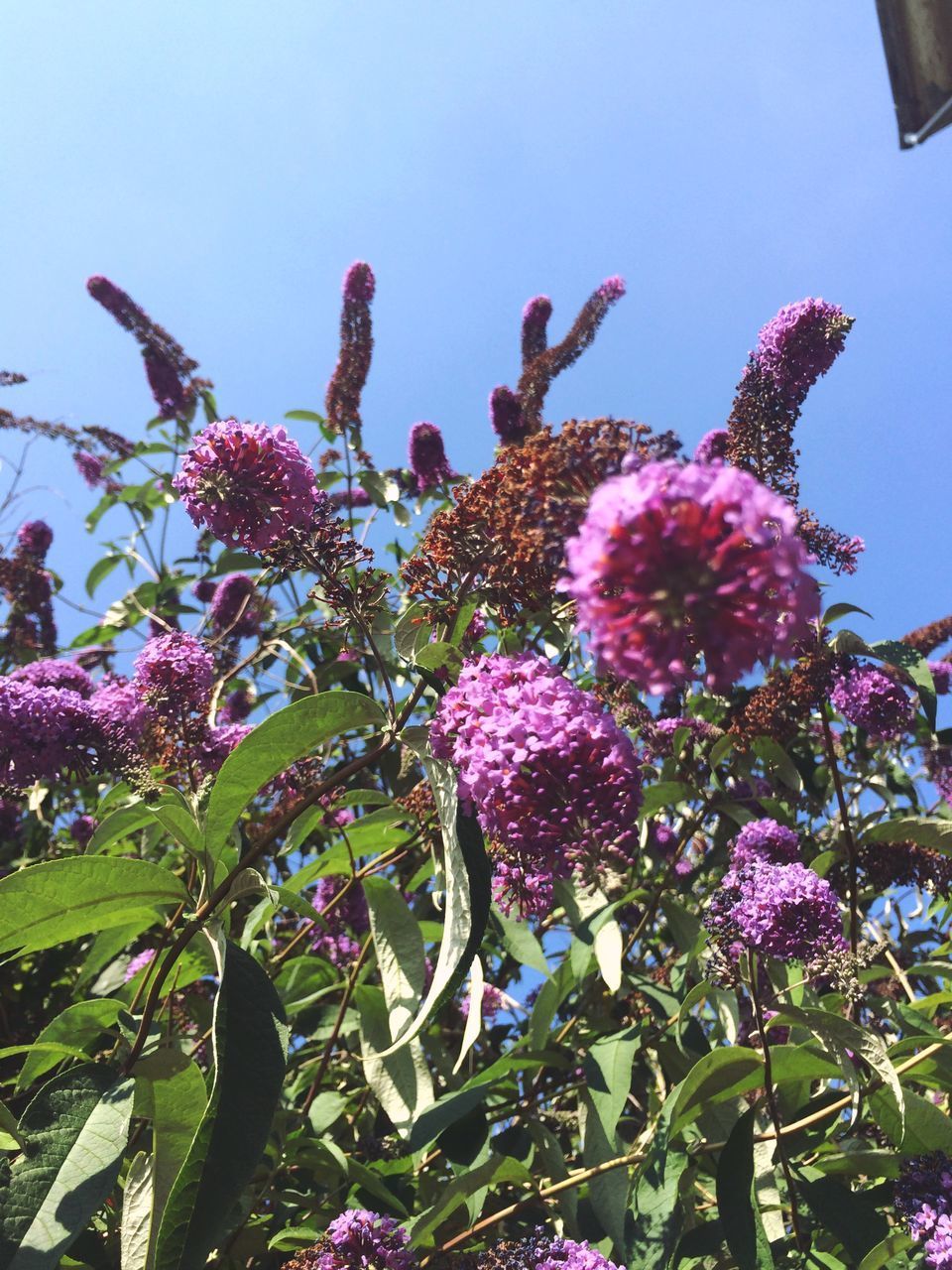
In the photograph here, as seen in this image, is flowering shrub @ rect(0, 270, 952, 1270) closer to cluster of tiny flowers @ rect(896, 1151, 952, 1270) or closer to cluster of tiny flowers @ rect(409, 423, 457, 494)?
cluster of tiny flowers @ rect(896, 1151, 952, 1270)

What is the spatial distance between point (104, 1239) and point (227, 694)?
9.20 ft

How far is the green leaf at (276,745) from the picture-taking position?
1.54 metres

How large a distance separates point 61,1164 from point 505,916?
4.77ft

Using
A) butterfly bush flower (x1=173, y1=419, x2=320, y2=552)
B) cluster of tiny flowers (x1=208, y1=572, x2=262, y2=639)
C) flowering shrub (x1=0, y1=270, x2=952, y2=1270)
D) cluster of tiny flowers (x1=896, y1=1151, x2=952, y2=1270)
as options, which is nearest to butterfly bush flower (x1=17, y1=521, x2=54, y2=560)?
cluster of tiny flowers (x1=208, y1=572, x2=262, y2=639)

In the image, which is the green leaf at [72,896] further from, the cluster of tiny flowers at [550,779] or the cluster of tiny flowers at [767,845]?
the cluster of tiny flowers at [767,845]

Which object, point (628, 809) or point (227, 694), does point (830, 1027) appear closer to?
point (628, 809)

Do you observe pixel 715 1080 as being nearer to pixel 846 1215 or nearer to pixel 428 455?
pixel 846 1215

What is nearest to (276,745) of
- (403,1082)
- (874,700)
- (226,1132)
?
(226,1132)

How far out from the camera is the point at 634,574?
1043mm

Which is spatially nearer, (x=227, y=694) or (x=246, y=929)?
(x=246, y=929)

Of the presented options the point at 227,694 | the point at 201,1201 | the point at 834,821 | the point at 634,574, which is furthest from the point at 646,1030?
the point at 227,694

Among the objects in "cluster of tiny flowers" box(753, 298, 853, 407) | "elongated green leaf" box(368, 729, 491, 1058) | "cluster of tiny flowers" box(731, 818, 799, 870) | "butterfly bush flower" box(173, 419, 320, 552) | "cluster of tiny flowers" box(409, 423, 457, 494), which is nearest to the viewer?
"elongated green leaf" box(368, 729, 491, 1058)

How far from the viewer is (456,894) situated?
147cm

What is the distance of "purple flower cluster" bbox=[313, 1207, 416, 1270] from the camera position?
180 centimetres
